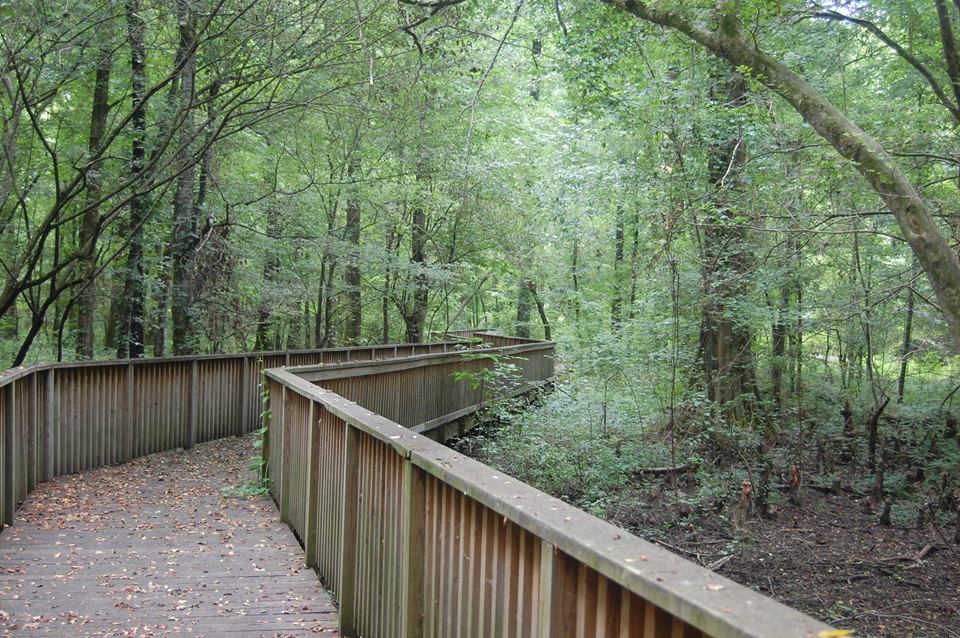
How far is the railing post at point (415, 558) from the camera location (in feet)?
9.15

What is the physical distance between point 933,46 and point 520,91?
13.1 meters

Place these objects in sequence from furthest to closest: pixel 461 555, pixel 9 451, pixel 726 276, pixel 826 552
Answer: pixel 726 276 < pixel 826 552 < pixel 9 451 < pixel 461 555

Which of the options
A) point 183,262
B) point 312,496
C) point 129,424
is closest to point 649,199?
point 312,496

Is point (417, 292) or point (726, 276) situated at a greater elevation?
point (726, 276)

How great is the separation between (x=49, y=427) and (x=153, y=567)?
11.4 feet

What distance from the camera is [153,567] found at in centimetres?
473

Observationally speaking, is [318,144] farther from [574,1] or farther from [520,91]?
[574,1]

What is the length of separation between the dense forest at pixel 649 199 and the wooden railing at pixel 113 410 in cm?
176

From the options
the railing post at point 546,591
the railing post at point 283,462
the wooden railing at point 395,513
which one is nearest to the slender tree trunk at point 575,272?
the wooden railing at point 395,513

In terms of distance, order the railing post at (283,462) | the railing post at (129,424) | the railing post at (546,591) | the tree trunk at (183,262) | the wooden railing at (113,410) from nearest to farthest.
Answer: the railing post at (546,591) < the railing post at (283,462) < the wooden railing at (113,410) < the railing post at (129,424) < the tree trunk at (183,262)

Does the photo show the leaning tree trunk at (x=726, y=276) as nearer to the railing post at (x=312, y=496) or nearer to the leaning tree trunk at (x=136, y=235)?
the railing post at (x=312, y=496)

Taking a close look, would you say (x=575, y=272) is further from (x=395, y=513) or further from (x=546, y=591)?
(x=546, y=591)

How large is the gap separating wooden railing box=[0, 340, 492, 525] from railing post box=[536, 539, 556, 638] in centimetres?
512

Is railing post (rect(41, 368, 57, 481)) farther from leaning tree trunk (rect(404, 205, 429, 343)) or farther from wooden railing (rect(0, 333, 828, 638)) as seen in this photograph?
leaning tree trunk (rect(404, 205, 429, 343))
